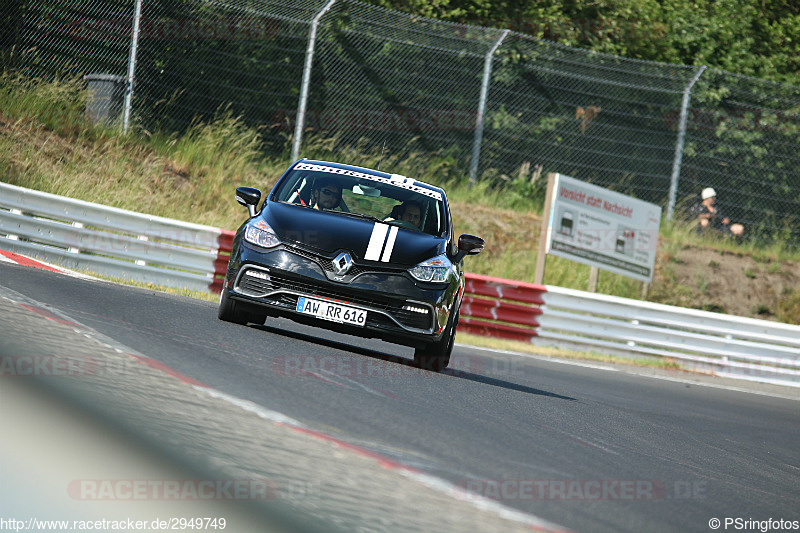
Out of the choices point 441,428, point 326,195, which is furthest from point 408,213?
point 441,428

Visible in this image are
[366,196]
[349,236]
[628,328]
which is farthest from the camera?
[628,328]

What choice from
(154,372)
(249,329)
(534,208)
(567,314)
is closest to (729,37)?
(534,208)

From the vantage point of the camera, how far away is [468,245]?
8.68 metres

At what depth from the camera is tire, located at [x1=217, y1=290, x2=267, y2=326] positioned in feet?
25.8

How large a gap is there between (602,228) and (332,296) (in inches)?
434

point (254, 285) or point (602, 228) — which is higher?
point (602, 228)

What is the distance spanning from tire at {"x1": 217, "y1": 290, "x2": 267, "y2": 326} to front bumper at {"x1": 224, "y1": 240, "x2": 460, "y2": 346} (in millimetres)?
243

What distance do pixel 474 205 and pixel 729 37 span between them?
416 inches

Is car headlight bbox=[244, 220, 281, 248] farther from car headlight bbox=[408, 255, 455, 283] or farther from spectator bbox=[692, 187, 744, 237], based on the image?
spectator bbox=[692, 187, 744, 237]

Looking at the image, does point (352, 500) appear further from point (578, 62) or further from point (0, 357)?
point (578, 62)

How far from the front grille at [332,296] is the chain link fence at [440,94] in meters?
10.2

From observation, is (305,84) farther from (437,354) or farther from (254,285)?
(254,285)

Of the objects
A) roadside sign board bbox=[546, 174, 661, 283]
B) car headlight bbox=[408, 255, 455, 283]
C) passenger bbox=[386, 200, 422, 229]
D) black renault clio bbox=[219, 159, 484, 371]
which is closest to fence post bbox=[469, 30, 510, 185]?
roadside sign board bbox=[546, 174, 661, 283]

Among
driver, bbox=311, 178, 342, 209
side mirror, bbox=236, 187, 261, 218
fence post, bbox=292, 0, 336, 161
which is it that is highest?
fence post, bbox=292, 0, 336, 161
